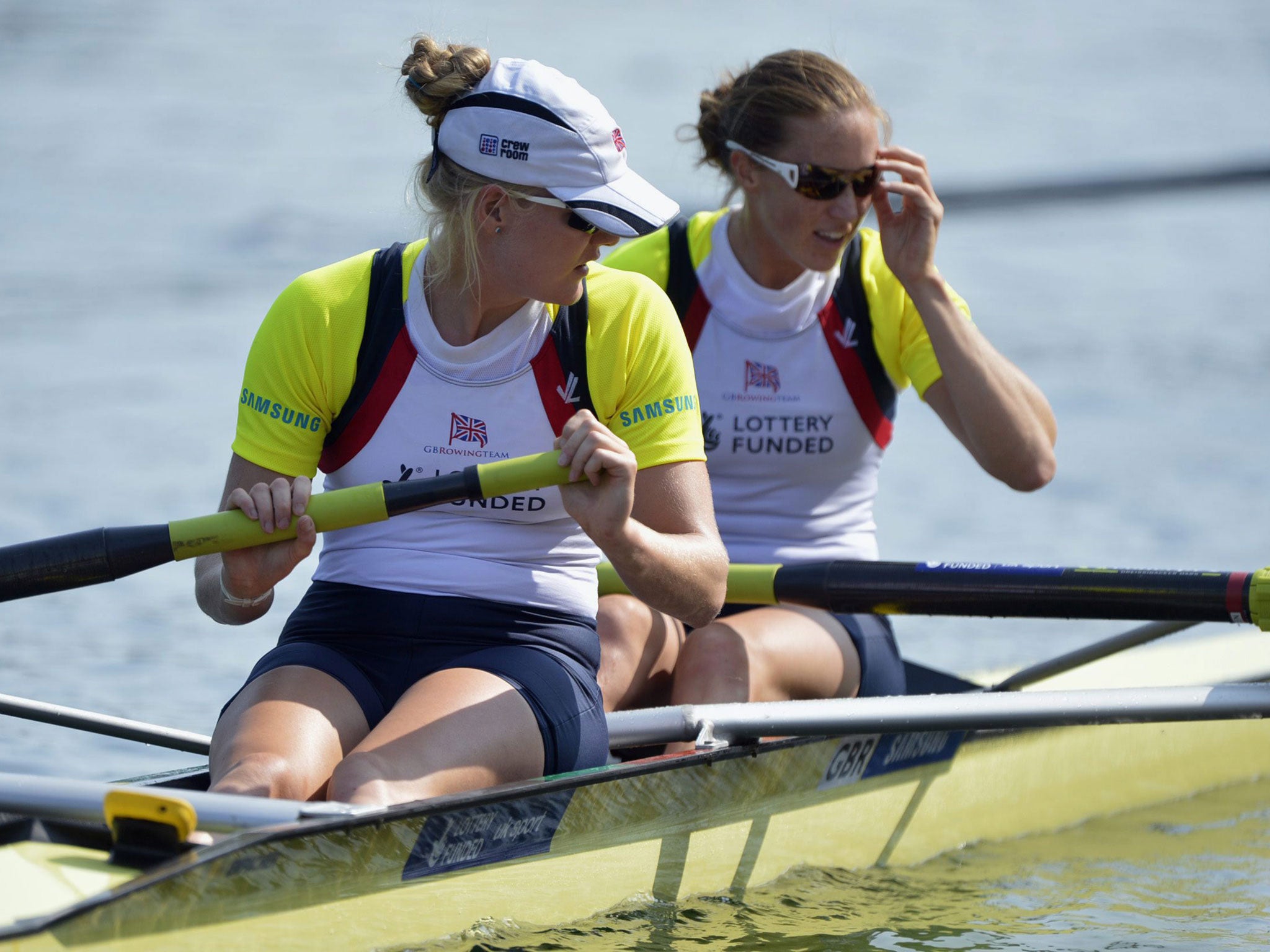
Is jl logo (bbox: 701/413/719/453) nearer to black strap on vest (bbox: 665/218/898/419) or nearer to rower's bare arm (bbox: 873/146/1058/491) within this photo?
black strap on vest (bbox: 665/218/898/419)

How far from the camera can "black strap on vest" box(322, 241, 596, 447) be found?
2.57 meters

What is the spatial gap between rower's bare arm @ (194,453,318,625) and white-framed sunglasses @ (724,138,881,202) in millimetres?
1311

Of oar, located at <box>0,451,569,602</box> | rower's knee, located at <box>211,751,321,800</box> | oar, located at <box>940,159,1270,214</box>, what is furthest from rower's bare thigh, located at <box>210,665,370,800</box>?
oar, located at <box>940,159,1270,214</box>

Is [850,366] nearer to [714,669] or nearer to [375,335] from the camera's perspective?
[714,669]

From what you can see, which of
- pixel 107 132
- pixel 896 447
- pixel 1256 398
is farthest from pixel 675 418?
pixel 107 132

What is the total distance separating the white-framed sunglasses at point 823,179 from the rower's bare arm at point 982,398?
0.81 ft

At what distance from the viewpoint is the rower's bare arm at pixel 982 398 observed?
11.0ft

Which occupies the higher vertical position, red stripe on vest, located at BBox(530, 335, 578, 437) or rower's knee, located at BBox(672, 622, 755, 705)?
red stripe on vest, located at BBox(530, 335, 578, 437)

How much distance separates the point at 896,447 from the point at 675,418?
5965 mm

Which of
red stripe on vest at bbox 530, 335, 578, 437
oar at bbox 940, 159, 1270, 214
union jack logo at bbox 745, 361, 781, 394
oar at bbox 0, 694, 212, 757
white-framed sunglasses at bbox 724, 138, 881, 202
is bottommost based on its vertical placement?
oar at bbox 0, 694, 212, 757

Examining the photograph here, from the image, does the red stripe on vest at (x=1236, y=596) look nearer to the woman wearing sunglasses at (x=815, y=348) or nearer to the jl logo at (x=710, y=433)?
the woman wearing sunglasses at (x=815, y=348)

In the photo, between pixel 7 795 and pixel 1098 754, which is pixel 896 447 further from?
pixel 7 795

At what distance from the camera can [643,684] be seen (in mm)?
3236

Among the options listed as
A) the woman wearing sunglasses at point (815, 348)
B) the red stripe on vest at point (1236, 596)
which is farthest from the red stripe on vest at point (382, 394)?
the red stripe on vest at point (1236, 596)
